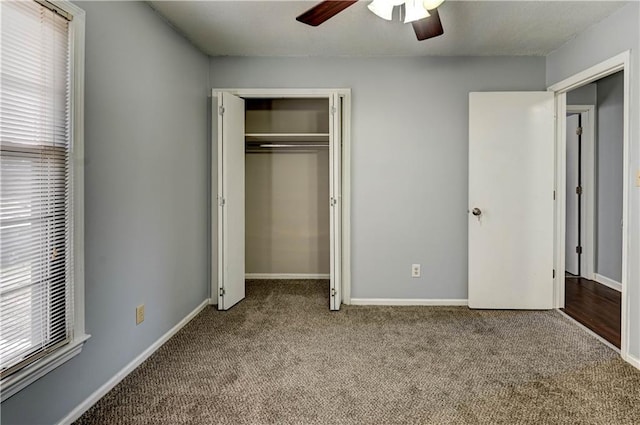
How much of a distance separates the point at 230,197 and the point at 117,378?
167 cm

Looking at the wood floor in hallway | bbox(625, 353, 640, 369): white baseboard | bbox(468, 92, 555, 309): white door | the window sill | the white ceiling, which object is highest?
the white ceiling

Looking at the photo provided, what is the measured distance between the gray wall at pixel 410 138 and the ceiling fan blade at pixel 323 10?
1.38 meters

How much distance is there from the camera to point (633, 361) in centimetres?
221

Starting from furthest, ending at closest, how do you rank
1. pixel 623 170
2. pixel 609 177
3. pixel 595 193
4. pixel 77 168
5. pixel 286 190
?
pixel 286 190, pixel 595 193, pixel 609 177, pixel 623 170, pixel 77 168

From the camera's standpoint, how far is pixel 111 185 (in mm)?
1949

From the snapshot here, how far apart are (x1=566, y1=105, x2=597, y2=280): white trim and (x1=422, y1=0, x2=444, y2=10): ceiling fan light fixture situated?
3.08 metres

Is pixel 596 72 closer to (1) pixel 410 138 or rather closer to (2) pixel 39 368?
(1) pixel 410 138

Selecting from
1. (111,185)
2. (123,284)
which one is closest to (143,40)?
(111,185)

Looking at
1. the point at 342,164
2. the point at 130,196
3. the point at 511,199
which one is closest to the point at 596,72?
the point at 511,199

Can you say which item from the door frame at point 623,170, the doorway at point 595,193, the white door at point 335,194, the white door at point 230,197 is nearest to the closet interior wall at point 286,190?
the white door at point 230,197

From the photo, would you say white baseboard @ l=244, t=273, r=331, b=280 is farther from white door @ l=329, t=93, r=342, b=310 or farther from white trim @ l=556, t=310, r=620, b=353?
white trim @ l=556, t=310, r=620, b=353

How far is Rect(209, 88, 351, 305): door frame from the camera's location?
327 centimetres

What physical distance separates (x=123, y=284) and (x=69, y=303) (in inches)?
→ 15.5

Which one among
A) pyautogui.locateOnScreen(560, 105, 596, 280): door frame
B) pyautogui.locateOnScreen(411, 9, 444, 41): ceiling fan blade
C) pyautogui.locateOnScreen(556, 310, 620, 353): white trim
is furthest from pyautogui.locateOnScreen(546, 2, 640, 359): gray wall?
pyautogui.locateOnScreen(560, 105, 596, 280): door frame
